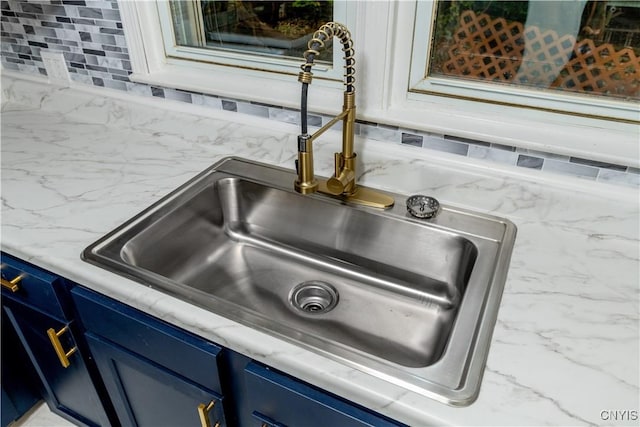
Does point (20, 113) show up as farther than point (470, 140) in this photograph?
Yes

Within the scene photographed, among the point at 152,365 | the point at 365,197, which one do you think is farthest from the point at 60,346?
the point at 365,197

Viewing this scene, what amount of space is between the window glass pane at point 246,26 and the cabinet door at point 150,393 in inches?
32.7

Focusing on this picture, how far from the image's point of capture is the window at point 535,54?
935 mm

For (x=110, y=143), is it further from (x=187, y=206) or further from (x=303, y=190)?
(x=303, y=190)

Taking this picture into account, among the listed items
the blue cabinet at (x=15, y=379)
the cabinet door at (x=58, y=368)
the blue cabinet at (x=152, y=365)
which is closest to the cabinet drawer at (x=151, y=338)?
the blue cabinet at (x=152, y=365)

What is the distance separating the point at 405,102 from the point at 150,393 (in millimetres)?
856

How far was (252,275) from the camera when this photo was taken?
3.48ft

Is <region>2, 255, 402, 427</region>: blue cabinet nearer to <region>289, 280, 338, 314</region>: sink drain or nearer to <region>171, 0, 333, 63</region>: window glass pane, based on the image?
<region>289, 280, 338, 314</region>: sink drain

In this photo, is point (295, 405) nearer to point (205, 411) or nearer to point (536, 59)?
point (205, 411)

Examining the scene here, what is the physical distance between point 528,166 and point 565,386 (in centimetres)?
54

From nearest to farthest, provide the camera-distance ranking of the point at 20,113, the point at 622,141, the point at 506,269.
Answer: the point at 506,269, the point at 622,141, the point at 20,113

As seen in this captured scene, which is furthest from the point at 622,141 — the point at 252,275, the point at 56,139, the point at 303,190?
the point at 56,139

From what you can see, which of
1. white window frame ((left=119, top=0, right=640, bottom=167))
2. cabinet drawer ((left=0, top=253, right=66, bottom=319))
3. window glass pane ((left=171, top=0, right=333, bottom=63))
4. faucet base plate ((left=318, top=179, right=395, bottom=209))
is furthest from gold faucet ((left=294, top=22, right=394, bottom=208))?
cabinet drawer ((left=0, top=253, right=66, bottom=319))

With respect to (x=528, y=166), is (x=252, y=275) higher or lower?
lower
